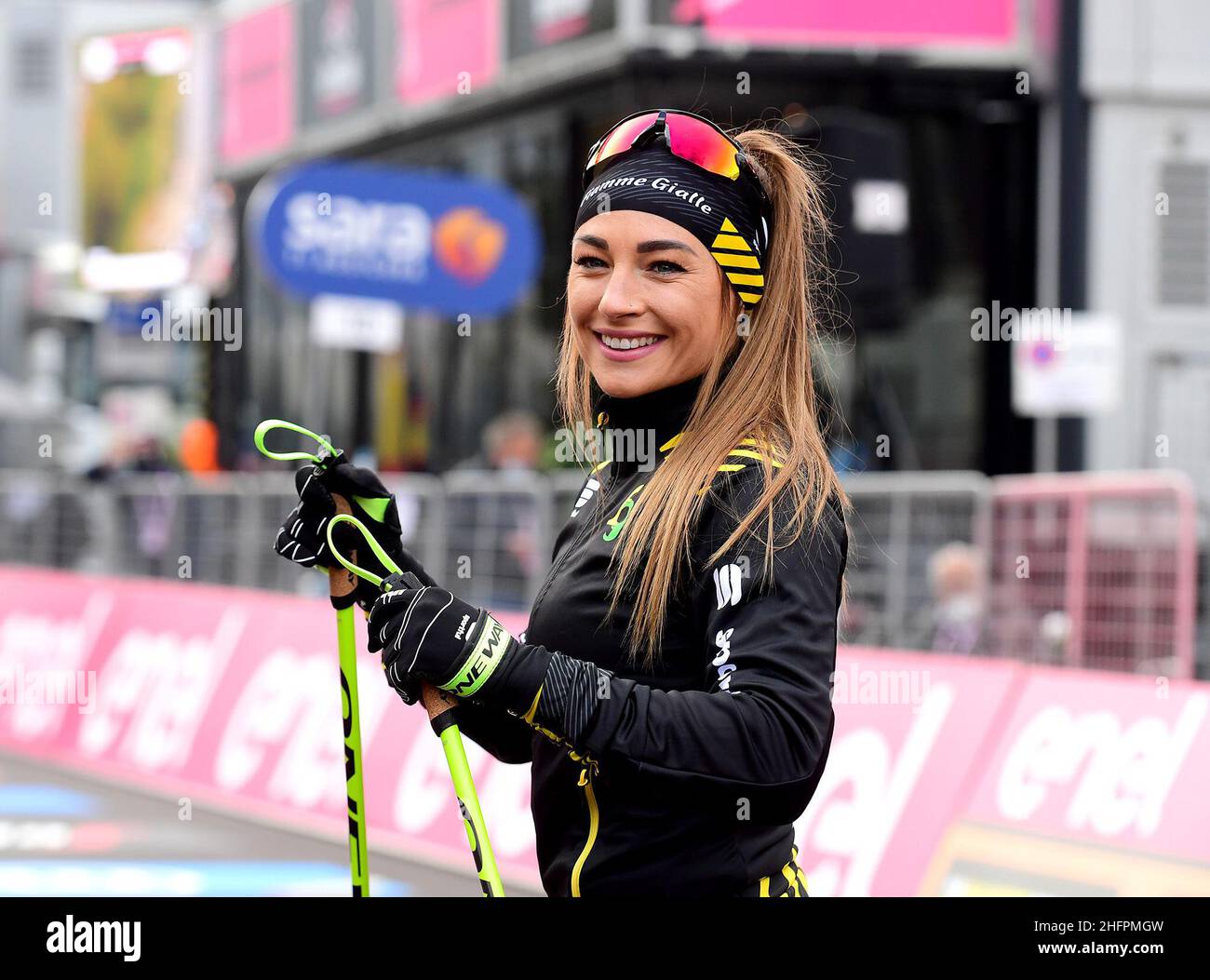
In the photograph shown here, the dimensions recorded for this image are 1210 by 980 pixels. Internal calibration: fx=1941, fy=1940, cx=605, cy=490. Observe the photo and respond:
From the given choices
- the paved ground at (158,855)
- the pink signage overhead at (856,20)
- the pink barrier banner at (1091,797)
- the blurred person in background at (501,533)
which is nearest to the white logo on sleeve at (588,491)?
the pink barrier banner at (1091,797)

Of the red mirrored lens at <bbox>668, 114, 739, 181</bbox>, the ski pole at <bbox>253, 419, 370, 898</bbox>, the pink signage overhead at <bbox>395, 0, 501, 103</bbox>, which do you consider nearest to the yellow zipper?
the ski pole at <bbox>253, 419, 370, 898</bbox>

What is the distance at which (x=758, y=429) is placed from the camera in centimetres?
→ 276

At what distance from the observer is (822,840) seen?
6.89m

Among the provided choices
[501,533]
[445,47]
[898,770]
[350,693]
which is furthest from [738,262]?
[445,47]

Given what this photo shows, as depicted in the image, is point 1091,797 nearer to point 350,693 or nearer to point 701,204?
point 350,693

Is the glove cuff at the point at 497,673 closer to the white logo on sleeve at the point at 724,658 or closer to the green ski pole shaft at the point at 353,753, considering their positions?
the white logo on sleeve at the point at 724,658

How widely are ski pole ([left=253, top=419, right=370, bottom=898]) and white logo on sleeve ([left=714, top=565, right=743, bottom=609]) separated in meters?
0.65

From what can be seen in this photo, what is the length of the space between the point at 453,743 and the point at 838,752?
4370 millimetres

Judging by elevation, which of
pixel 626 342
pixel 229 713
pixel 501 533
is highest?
pixel 626 342

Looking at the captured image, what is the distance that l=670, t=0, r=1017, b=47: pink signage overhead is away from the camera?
13641 millimetres

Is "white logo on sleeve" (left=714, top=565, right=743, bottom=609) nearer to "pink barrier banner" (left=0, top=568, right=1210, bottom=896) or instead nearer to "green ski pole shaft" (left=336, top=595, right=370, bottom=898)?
"green ski pole shaft" (left=336, top=595, right=370, bottom=898)
